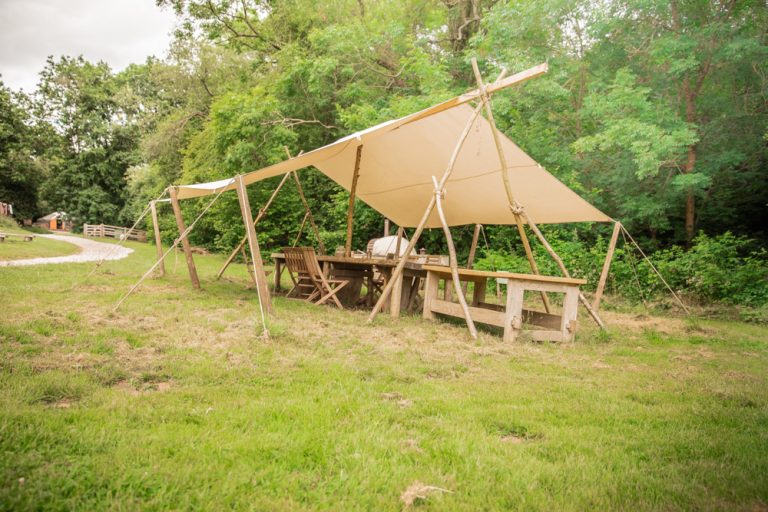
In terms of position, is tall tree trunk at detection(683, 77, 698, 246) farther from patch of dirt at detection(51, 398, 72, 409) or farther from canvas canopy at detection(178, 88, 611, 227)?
patch of dirt at detection(51, 398, 72, 409)

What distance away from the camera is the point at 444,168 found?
6.54m

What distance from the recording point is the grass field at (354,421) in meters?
1.69

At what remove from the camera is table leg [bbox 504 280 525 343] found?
468cm

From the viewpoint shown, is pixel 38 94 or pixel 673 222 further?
pixel 38 94

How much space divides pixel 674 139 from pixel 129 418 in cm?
865

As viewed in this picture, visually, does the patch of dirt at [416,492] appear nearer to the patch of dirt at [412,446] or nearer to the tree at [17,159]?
the patch of dirt at [412,446]

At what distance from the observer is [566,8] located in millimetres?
9875

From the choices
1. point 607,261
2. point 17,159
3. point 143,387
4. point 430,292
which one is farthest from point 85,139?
point 143,387

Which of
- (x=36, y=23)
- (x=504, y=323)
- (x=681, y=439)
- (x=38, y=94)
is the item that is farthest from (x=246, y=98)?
(x=38, y=94)

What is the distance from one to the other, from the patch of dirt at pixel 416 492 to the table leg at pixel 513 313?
311 cm

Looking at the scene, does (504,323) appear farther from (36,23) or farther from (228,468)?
(36,23)

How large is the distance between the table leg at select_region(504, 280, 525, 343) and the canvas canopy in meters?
1.38

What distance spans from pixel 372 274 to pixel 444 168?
1916mm

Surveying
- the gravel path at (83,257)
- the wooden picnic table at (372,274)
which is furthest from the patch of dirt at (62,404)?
the gravel path at (83,257)
